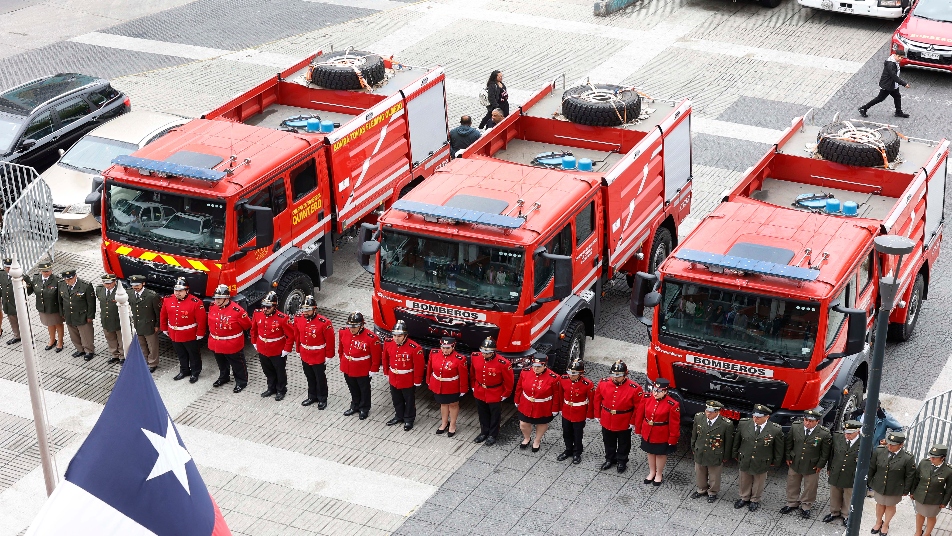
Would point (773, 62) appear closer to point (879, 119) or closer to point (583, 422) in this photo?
point (879, 119)

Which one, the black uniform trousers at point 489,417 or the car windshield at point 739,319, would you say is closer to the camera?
the car windshield at point 739,319

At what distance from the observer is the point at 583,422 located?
14.8 m

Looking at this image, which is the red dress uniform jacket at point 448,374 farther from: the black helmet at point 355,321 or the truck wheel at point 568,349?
the truck wheel at point 568,349

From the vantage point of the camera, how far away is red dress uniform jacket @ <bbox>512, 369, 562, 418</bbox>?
14.7 meters

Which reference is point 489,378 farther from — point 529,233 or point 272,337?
point 272,337

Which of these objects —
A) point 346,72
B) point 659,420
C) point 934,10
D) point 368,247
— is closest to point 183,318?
point 368,247

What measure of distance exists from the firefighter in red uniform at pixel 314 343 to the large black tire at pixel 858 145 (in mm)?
6949

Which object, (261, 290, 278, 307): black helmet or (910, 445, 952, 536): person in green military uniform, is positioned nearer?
(910, 445, 952, 536): person in green military uniform

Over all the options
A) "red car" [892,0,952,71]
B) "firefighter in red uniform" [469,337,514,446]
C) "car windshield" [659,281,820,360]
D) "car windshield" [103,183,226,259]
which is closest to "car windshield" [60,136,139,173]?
"car windshield" [103,183,226,259]

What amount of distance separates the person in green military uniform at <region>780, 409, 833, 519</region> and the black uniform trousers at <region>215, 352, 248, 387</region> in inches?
266

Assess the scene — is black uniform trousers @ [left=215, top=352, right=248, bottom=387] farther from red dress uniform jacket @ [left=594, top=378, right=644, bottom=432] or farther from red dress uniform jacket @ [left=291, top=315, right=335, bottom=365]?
red dress uniform jacket @ [left=594, top=378, right=644, bottom=432]

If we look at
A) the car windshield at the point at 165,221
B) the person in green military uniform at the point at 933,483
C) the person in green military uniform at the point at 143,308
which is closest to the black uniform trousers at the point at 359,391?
the car windshield at the point at 165,221

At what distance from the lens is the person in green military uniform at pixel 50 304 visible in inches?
679

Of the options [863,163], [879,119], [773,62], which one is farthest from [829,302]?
[773,62]
